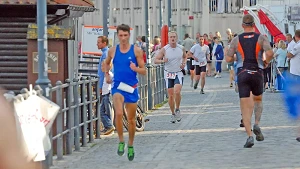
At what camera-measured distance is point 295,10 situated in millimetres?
40062

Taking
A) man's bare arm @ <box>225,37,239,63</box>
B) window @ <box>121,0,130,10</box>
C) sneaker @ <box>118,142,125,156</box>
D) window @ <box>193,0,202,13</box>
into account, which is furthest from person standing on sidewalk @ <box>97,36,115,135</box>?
window @ <box>121,0,130,10</box>

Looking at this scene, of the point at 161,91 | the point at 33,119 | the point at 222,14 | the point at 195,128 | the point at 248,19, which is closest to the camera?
the point at 33,119

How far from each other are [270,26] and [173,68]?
18.3 metres

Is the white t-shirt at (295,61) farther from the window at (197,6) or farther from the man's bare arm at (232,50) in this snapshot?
the window at (197,6)

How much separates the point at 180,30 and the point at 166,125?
40.3 metres

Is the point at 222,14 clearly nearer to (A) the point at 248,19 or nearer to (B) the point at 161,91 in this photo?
(B) the point at 161,91

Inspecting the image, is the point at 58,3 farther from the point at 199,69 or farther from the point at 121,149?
the point at 199,69

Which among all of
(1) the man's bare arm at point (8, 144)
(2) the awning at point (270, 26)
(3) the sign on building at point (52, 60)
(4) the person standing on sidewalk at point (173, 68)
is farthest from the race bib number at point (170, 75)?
(2) the awning at point (270, 26)

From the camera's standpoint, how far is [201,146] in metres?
15.6

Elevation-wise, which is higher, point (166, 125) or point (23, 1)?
point (23, 1)

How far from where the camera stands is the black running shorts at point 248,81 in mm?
15398

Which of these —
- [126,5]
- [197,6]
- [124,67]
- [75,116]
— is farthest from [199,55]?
[126,5]

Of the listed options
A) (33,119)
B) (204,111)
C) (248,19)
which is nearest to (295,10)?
(204,111)

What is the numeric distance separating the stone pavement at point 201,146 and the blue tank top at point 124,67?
42.8 inches
